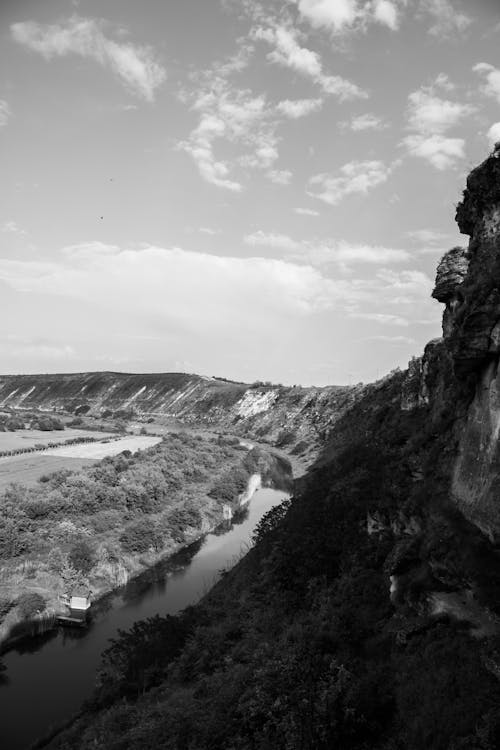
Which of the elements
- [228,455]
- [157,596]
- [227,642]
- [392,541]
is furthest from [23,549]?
[228,455]

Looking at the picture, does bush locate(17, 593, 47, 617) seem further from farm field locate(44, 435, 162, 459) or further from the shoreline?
farm field locate(44, 435, 162, 459)

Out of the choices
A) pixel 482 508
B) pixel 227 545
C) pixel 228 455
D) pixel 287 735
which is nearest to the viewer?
pixel 287 735

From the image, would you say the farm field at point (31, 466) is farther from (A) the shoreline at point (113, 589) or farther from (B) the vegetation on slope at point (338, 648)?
(B) the vegetation on slope at point (338, 648)

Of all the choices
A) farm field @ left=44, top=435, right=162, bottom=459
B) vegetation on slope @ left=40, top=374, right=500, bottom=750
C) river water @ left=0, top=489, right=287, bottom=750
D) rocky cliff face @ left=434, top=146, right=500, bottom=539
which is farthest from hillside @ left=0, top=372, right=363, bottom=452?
rocky cliff face @ left=434, top=146, right=500, bottom=539

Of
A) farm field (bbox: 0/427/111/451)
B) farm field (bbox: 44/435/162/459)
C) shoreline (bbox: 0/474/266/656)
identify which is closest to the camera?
shoreline (bbox: 0/474/266/656)

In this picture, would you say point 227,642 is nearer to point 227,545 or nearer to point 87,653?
point 87,653

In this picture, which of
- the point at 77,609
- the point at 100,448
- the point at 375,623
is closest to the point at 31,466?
the point at 100,448
